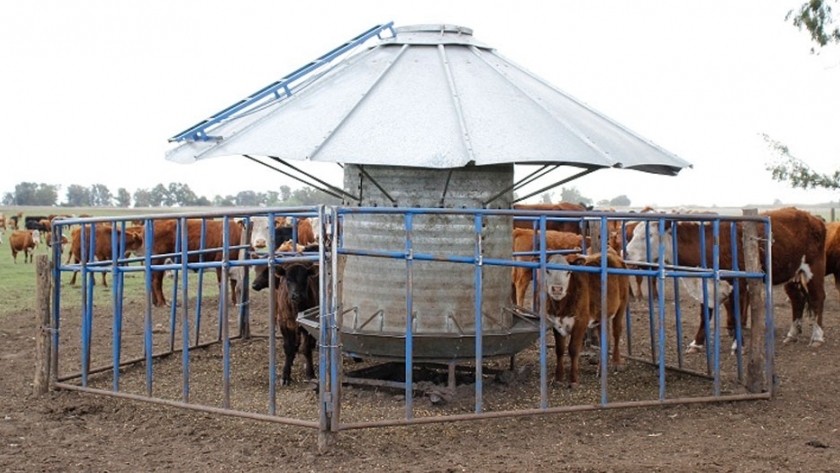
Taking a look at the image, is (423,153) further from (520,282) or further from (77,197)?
(77,197)

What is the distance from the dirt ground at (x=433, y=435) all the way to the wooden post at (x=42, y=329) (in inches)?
6.2

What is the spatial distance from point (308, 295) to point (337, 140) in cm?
240

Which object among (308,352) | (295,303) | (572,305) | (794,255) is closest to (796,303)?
(794,255)

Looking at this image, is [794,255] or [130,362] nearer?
[130,362]

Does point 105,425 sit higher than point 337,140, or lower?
lower

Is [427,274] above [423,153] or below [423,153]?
below

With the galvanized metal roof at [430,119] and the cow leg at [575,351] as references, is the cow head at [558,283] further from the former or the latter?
the galvanized metal roof at [430,119]

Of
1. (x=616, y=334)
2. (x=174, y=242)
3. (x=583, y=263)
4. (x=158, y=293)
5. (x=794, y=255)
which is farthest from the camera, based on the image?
(x=174, y=242)

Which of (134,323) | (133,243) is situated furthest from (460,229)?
(133,243)

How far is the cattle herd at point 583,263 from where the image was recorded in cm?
999

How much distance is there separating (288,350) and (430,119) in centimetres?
294

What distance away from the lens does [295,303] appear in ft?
33.2

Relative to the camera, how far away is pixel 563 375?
10234 mm

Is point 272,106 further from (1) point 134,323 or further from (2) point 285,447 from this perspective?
(1) point 134,323
